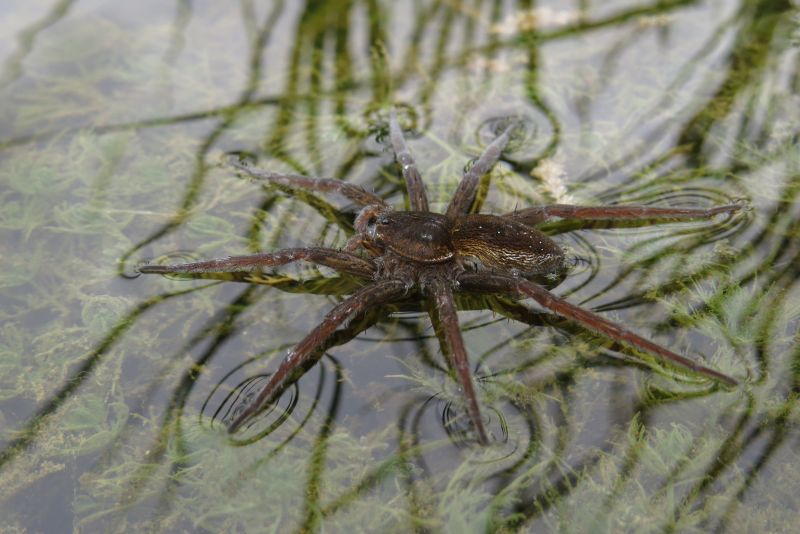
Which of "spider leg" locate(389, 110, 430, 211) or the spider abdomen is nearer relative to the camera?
the spider abdomen

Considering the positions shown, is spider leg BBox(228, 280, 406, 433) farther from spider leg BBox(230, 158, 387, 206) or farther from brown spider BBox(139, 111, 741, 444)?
spider leg BBox(230, 158, 387, 206)

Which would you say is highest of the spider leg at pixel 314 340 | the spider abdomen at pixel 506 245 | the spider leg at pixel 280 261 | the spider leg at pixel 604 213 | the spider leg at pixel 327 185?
the spider leg at pixel 327 185

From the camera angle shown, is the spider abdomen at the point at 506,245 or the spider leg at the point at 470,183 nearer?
the spider abdomen at the point at 506,245

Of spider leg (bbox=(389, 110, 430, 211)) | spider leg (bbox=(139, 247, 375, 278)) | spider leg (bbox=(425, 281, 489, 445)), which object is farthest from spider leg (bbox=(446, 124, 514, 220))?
spider leg (bbox=(139, 247, 375, 278))

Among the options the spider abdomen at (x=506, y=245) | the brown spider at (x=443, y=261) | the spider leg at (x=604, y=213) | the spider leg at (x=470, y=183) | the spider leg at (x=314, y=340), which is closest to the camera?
the spider leg at (x=314, y=340)

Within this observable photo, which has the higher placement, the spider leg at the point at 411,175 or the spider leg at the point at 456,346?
the spider leg at the point at 411,175

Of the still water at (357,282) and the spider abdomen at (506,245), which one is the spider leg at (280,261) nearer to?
the still water at (357,282)

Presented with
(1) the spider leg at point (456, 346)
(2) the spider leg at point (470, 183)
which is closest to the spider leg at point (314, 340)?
(1) the spider leg at point (456, 346)

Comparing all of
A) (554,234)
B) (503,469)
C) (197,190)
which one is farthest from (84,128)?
(503,469)
